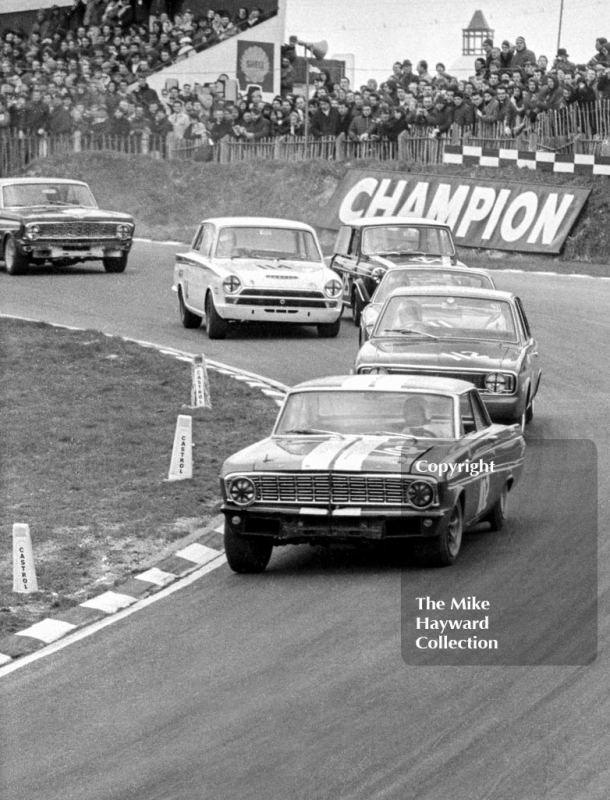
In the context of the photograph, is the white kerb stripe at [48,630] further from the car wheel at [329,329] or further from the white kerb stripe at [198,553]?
the car wheel at [329,329]

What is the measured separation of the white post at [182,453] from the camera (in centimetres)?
1209

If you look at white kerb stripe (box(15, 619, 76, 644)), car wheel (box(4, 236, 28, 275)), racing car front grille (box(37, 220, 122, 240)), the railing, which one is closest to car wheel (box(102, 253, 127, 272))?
racing car front grille (box(37, 220, 122, 240))

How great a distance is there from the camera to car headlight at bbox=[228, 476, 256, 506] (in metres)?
9.30

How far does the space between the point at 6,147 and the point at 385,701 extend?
3368 centimetres

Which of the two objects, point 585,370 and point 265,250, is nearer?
point 585,370

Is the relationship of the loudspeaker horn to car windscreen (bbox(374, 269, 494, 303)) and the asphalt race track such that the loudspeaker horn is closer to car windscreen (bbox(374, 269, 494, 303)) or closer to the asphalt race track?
car windscreen (bbox(374, 269, 494, 303))

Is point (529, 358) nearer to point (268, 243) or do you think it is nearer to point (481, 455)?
point (481, 455)

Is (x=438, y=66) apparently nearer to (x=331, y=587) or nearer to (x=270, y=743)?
(x=331, y=587)

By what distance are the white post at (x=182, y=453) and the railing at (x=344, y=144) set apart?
17.2 meters

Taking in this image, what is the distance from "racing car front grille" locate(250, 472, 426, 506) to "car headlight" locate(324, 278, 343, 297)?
33.5 feet

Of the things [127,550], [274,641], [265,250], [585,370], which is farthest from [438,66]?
[274,641]

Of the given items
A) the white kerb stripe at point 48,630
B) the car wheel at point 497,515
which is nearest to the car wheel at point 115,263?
the car wheel at point 497,515

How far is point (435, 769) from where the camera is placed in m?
5.92

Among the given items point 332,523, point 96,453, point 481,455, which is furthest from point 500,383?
point 332,523
